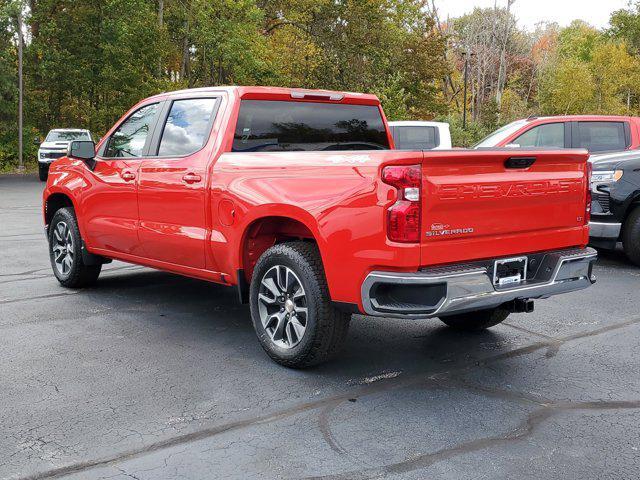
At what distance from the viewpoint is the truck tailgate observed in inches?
156

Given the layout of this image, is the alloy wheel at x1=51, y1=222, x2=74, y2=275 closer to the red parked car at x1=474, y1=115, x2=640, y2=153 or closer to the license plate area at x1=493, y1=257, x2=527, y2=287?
the license plate area at x1=493, y1=257, x2=527, y2=287

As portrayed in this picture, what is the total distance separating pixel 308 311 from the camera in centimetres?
440

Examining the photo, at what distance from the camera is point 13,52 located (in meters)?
34.0

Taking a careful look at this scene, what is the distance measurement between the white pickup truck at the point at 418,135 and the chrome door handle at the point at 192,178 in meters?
→ 11.2

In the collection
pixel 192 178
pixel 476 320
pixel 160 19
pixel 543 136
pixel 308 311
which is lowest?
pixel 476 320

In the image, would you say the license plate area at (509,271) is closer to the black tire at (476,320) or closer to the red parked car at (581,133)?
the black tire at (476,320)

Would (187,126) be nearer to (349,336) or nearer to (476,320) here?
(349,336)

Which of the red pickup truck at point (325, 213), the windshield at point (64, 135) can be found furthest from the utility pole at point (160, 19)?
the red pickup truck at point (325, 213)

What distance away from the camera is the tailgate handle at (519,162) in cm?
428

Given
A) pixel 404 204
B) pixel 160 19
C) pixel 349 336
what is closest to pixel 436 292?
pixel 404 204

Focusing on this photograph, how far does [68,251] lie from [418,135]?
10633 mm

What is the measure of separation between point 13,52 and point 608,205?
32.4 m

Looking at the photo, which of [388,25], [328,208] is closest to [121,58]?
[388,25]

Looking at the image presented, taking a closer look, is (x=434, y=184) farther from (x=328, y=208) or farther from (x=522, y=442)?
(x=522, y=442)
